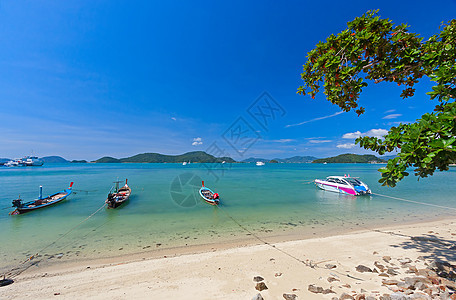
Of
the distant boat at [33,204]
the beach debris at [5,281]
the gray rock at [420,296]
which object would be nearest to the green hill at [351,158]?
the gray rock at [420,296]

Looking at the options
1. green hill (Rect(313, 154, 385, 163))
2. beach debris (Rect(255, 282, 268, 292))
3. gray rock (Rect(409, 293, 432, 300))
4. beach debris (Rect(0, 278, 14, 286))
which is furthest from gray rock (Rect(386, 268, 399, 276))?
green hill (Rect(313, 154, 385, 163))

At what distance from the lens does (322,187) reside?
89.9ft

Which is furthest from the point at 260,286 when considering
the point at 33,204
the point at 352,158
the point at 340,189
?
the point at 352,158

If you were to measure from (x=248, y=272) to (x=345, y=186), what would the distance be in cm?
2294

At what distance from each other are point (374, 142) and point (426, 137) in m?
1.09

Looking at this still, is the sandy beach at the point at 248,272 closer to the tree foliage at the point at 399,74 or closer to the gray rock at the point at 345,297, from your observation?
the gray rock at the point at 345,297

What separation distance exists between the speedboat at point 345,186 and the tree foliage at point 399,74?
21434 millimetres

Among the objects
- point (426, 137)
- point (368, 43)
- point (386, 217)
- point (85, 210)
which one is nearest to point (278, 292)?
point (426, 137)

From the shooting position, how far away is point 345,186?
902 inches

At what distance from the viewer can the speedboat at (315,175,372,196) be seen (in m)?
21.7

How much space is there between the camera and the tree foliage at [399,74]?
2768mm

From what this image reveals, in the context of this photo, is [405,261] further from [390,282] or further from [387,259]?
[390,282]

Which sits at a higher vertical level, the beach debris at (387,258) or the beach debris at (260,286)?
the beach debris at (387,258)

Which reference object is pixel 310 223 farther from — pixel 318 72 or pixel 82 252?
pixel 82 252
